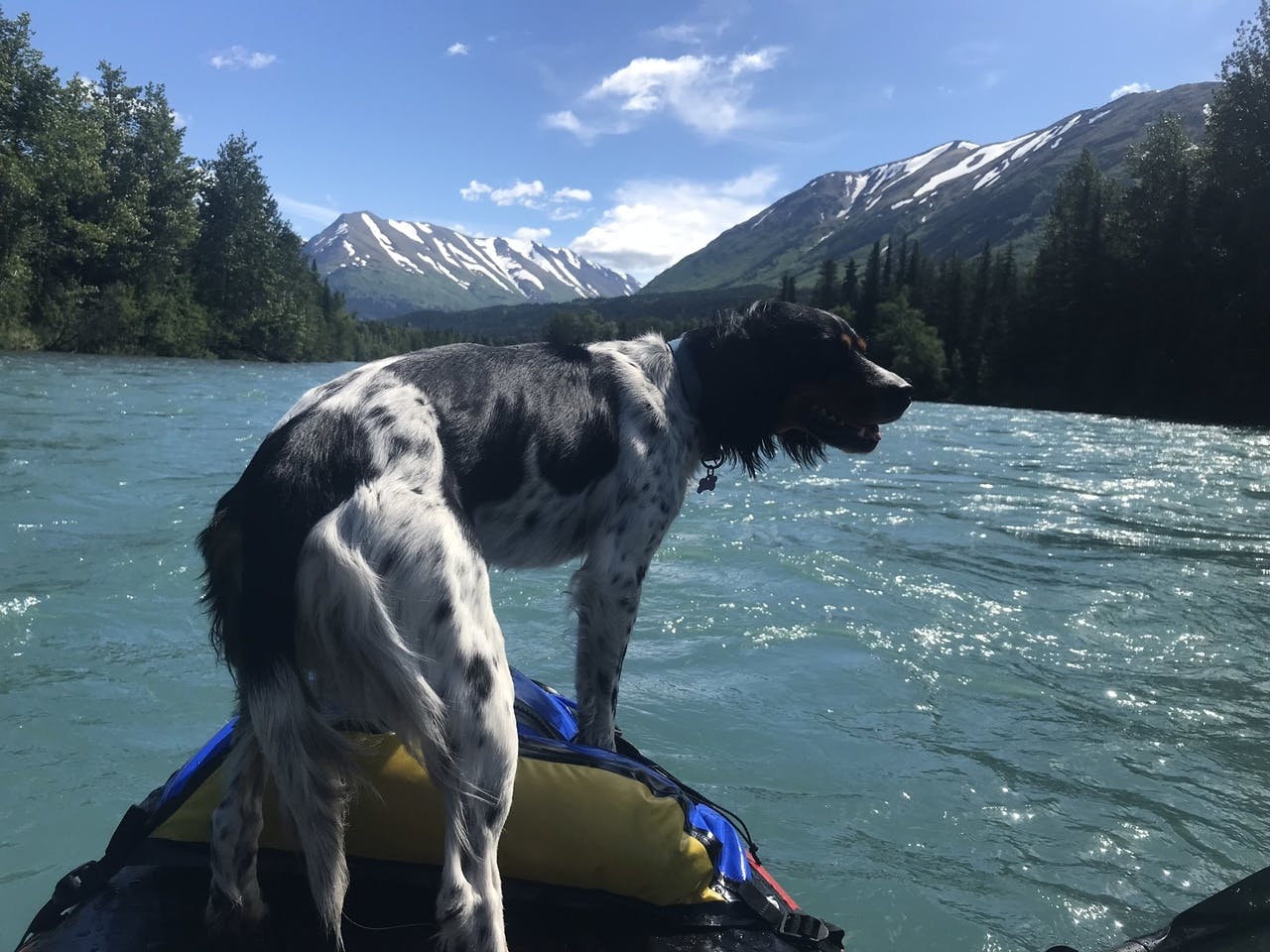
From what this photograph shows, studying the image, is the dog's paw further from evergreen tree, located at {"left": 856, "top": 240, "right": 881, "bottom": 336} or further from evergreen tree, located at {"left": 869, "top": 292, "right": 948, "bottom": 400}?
evergreen tree, located at {"left": 856, "top": 240, "right": 881, "bottom": 336}

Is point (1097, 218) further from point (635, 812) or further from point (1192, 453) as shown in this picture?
point (635, 812)

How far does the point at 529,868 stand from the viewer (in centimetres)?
248

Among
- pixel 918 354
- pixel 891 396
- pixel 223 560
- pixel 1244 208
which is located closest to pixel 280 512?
pixel 223 560

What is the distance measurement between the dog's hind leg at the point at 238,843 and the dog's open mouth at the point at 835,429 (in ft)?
10.5

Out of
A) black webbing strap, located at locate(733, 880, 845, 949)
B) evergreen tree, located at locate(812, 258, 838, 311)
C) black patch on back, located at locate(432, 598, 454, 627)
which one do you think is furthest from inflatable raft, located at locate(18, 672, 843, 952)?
evergreen tree, located at locate(812, 258, 838, 311)

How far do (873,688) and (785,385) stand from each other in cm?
264

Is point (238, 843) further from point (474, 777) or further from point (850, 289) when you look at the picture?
point (850, 289)

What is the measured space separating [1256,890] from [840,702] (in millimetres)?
3144

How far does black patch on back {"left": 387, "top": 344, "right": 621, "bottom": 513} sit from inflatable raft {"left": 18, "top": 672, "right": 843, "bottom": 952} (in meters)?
0.95

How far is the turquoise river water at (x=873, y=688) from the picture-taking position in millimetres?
3729

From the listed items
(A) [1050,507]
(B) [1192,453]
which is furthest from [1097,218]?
(A) [1050,507]

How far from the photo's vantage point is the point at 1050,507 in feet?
43.3

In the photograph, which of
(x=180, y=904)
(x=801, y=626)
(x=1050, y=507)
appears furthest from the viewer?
(x=1050, y=507)

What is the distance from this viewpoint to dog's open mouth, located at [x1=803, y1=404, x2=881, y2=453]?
4.62 m
